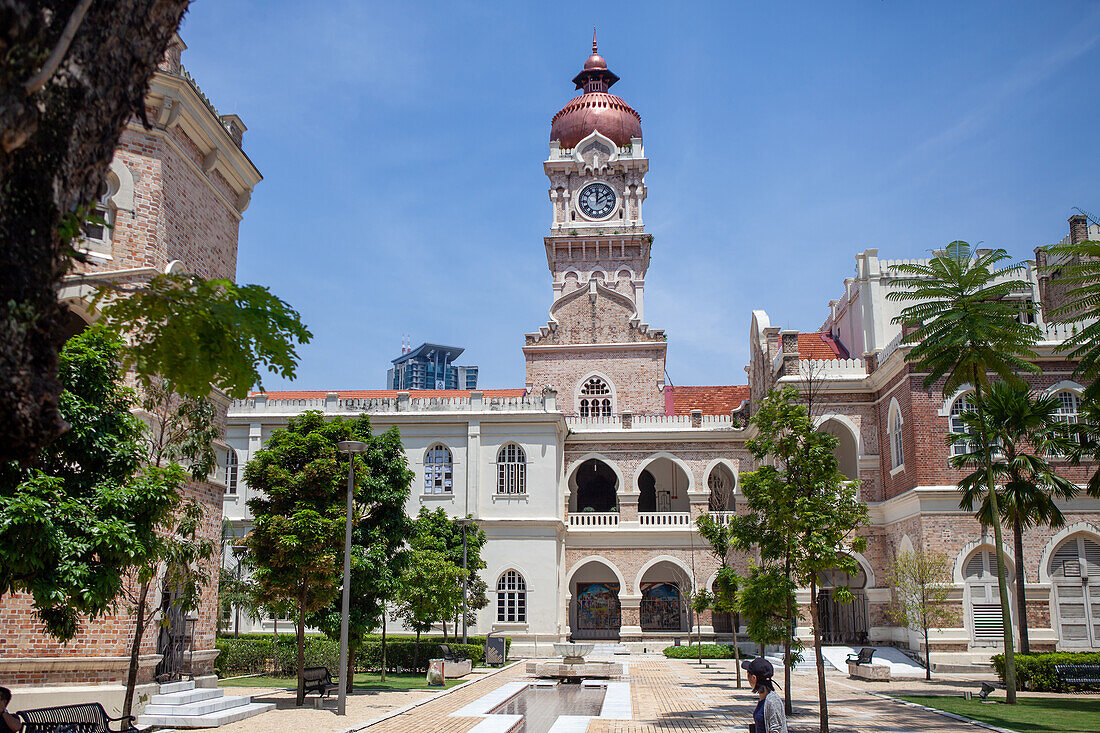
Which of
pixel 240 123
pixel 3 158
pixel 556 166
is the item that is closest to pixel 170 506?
pixel 3 158

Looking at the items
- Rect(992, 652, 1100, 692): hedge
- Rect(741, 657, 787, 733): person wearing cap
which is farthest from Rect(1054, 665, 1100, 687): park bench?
Rect(741, 657, 787, 733): person wearing cap

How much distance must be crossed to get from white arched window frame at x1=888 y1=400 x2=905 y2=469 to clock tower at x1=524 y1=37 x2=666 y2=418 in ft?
47.2

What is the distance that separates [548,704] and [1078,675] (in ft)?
45.6

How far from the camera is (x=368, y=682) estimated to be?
26.5 metres

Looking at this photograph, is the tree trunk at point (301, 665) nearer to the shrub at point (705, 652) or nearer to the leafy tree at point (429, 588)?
the leafy tree at point (429, 588)

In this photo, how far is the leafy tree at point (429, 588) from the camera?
89.6ft

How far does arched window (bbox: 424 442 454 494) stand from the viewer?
1538 inches

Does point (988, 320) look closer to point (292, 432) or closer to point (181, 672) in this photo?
point (292, 432)

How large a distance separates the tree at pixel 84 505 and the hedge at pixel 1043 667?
862 inches

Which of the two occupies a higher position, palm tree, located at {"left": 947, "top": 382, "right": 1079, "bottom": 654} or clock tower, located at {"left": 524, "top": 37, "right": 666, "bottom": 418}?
clock tower, located at {"left": 524, "top": 37, "right": 666, "bottom": 418}

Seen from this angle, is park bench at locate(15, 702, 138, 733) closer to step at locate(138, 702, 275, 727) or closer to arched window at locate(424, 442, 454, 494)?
step at locate(138, 702, 275, 727)

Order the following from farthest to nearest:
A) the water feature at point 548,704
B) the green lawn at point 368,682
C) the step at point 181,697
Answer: the green lawn at point 368,682 < the water feature at point 548,704 < the step at point 181,697

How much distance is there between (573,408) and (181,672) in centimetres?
2998

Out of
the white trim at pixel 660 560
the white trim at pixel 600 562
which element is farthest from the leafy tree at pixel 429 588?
the white trim at pixel 660 560
